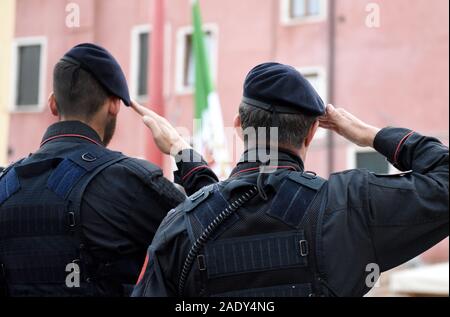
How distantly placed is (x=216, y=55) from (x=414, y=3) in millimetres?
4552

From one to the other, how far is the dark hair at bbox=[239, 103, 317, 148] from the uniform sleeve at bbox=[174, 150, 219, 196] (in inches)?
15.5

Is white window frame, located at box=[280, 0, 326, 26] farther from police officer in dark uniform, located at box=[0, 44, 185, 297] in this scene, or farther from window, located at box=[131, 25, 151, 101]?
police officer in dark uniform, located at box=[0, 44, 185, 297]

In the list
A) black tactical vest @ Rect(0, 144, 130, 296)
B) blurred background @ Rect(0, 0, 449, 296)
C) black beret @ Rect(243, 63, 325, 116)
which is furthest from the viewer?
blurred background @ Rect(0, 0, 449, 296)

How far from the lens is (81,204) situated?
2.54 metres

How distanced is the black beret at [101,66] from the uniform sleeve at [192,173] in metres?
0.31

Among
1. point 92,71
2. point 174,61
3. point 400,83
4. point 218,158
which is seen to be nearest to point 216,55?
point 174,61

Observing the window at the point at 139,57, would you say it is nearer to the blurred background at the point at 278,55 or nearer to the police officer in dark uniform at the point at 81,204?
the blurred background at the point at 278,55

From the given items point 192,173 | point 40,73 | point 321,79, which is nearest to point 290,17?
point 321,79

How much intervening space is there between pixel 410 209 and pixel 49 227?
1217mm

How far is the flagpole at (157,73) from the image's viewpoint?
863cm

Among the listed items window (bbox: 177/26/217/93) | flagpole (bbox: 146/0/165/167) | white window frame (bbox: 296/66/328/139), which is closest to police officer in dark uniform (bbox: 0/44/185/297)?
flagpole (bbox: 146/0/165/167)

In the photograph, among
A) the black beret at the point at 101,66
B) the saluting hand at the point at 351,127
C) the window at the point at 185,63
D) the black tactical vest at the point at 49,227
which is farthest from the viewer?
the window at the point at 185,63

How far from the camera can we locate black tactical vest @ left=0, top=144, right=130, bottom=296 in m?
2.53

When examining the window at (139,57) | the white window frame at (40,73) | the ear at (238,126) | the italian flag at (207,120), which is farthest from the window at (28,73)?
the ear at (238,126)
